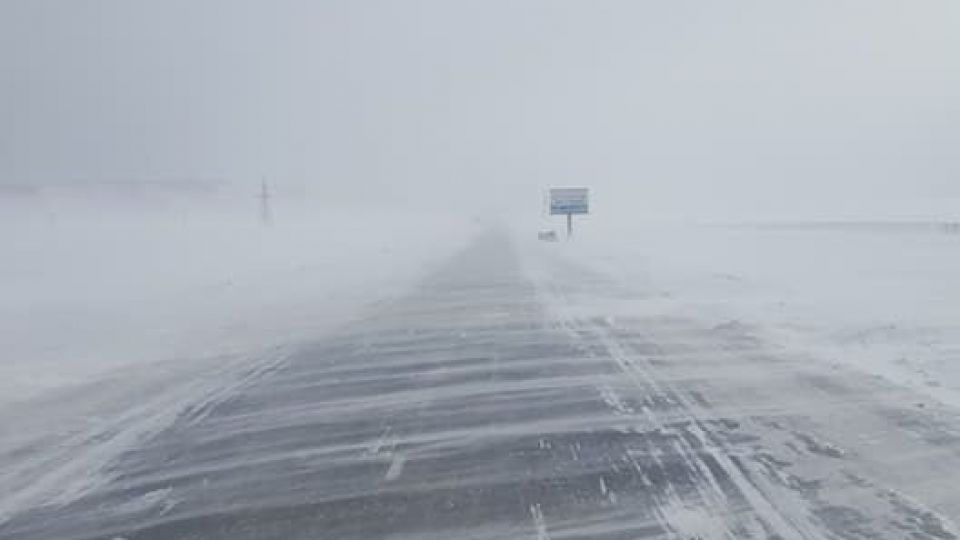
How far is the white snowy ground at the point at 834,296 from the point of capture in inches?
504

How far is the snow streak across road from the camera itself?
6023mm

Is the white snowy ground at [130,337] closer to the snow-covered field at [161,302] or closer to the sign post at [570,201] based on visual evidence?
the snow-covered field at [161,302]

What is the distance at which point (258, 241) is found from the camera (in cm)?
6291

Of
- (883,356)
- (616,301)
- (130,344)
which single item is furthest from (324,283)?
(883,356)

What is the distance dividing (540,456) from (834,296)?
1615 cm

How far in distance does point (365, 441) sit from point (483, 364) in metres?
4.30

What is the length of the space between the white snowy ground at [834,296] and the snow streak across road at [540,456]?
117cm

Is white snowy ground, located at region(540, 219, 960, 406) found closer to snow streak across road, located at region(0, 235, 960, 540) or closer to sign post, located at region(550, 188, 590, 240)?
snow streak across road, located at region(0, 235, 960, 540)

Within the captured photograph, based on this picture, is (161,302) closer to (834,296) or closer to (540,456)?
(834,296)

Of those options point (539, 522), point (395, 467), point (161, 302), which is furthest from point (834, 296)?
point (539, 522)

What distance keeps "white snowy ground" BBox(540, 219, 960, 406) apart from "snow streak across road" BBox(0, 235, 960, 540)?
1.17 meters

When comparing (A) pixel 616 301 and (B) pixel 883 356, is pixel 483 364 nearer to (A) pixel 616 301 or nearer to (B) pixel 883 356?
(B) pixel 883 356

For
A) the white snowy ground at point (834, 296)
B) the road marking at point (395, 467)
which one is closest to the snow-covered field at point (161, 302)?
the road marking at point (395, 467)

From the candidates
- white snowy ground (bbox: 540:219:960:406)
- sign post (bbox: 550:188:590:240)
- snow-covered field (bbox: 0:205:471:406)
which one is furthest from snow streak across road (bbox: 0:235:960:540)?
sign post (bbox: 550:188:590:240)
